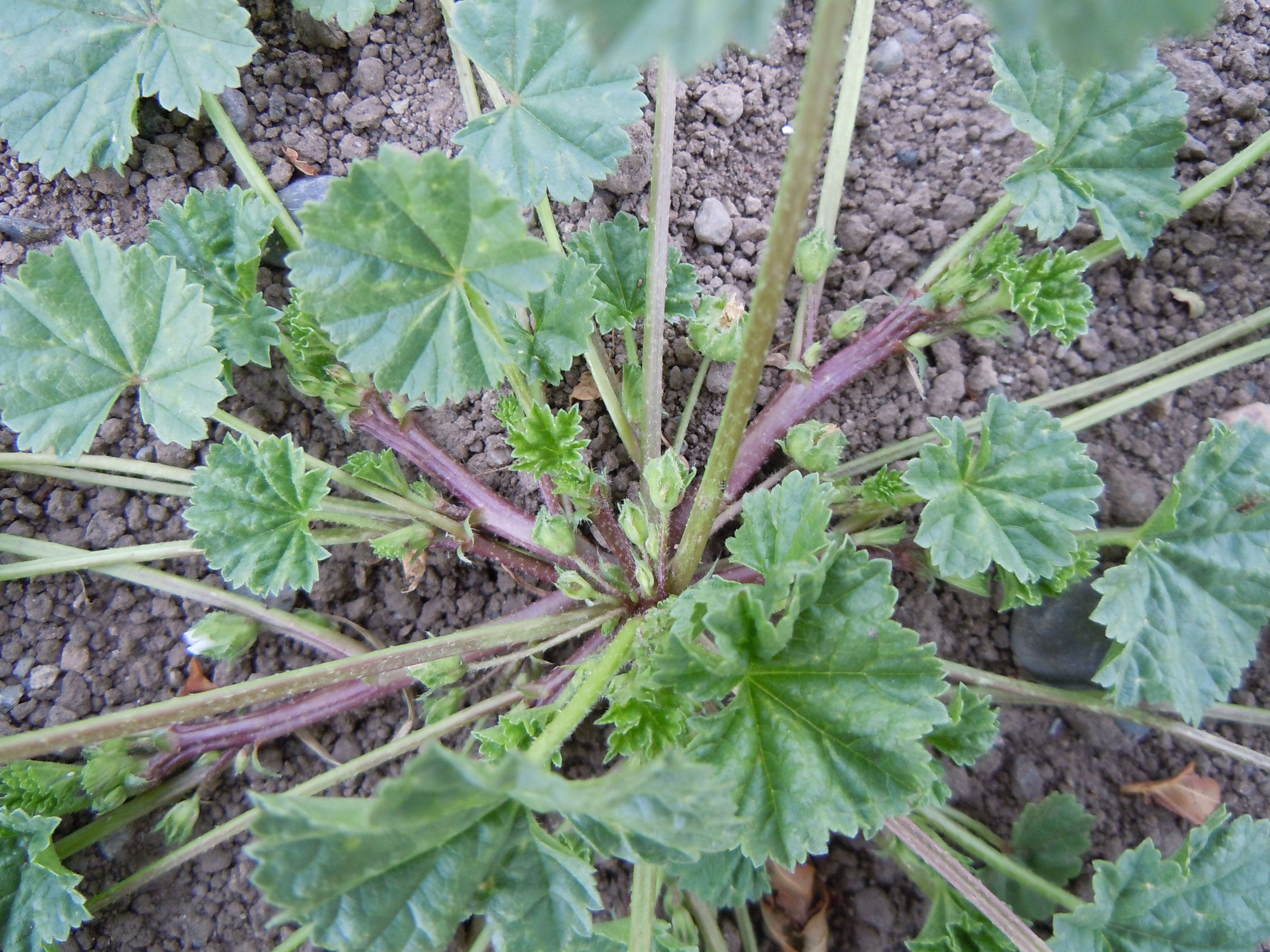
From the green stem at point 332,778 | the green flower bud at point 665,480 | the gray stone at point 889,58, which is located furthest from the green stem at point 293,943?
the gray stone at point 889,58

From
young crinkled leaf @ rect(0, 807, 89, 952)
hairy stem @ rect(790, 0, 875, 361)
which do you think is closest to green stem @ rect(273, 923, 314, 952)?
young crinkled leaf @ rect(0, 807, 89, 952)

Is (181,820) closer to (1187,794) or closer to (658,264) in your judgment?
(658,264)

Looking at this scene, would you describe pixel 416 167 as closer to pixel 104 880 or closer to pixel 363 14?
pixel 363 14

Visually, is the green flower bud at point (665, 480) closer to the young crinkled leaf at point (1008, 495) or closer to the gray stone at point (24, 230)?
the young crinkled leaf at point (1008, 495)

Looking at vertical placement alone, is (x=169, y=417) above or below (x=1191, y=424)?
below

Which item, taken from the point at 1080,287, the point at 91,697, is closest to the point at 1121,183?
the point at 1080,287

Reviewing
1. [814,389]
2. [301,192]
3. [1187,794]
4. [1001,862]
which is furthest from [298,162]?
[1187,794]

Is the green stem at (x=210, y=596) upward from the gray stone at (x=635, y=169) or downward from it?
downward
